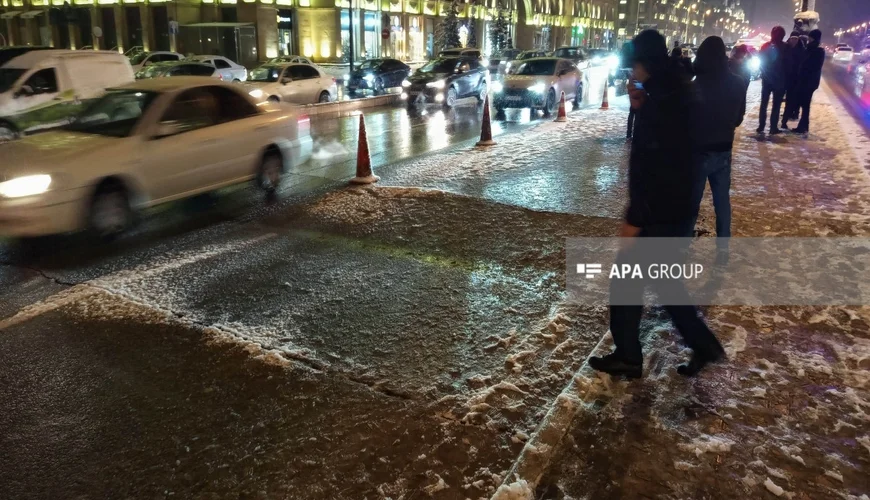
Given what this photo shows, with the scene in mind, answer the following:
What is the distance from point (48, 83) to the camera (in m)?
14.2

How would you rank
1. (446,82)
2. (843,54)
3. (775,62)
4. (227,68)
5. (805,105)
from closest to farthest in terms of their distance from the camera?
(775,62), (805,105), (446,82), (227,68), (843,54)

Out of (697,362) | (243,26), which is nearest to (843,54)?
(243,26)

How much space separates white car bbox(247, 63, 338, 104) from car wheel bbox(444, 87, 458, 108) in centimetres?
428

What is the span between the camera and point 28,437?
357 centimetres

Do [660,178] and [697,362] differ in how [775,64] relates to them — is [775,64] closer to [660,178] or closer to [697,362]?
[697,362]

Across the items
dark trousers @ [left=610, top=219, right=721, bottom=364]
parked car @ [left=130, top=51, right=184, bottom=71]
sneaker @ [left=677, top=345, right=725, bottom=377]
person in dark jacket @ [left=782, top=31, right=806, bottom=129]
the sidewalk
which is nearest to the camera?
the sidewalk

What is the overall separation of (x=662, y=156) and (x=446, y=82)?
18.8 metres

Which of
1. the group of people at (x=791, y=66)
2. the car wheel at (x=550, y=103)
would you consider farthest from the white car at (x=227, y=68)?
the group of people at (x=791, y=66)

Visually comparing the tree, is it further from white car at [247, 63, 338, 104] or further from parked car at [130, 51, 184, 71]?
white car at [247, 63, 338, 104]

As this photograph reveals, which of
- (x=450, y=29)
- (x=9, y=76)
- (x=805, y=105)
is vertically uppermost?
(x=450, y=29)

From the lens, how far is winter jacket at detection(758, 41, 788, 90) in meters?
11.2

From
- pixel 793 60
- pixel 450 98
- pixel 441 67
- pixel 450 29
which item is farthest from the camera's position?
pixel 450 29

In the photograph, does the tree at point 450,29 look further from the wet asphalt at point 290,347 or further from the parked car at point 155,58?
the wet asphalt at point 290,347

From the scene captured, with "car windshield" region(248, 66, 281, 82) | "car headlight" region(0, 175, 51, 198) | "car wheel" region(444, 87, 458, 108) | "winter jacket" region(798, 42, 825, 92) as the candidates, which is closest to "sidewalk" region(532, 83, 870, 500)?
"car headlight" region(0, 175, 51, 198)
